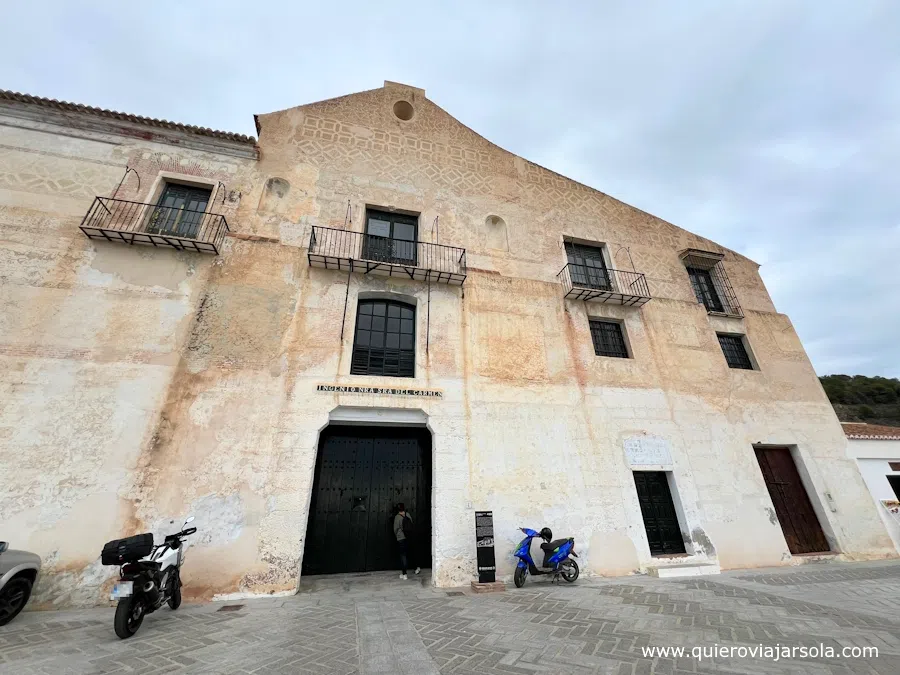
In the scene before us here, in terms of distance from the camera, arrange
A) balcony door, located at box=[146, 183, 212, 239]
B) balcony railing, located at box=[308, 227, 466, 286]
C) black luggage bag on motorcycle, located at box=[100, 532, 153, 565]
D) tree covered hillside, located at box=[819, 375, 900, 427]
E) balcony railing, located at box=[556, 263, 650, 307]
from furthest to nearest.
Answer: tree covered hillside, located at box=[819, 375, 900, 427] → balcony railing, located at box=[556, 263, 650, 307] → balcony railing, located at box=[308, 227, 466, 286] → balcony door, located at box=[146, 183, 212, 239] → black luggage bag on motorcycle, located at box=[100, 532, 153, 565]

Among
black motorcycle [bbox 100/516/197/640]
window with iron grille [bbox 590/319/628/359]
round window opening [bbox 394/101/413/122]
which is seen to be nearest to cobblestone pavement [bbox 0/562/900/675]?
black motorcycle [bbox 100/516/197/640]

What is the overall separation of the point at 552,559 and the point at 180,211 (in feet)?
39.9

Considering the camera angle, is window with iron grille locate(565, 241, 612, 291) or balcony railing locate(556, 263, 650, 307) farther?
window with iron grille locate(565, 241, 612, 291)

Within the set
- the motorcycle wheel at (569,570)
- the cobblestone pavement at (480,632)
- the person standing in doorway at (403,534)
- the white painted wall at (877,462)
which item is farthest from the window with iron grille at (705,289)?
the person standing in doorway at (403,534)

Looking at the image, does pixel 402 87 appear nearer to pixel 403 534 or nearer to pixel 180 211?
pixel 180 211

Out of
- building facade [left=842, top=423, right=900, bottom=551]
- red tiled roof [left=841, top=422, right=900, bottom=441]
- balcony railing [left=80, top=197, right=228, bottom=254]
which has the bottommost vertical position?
building facade [left=842, top=423, right=900, bottom=551]

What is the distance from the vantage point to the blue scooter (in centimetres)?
741

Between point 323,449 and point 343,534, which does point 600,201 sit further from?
→ point 343,534

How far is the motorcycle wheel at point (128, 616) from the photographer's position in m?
4.35

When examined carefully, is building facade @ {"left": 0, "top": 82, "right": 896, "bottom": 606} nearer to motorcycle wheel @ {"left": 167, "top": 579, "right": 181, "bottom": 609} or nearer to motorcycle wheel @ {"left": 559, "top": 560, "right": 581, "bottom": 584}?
motorcycle wheel @ {"left": 167, "top": 579, "right": 181, "bottom": 609}

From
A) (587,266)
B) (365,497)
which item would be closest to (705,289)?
(587,266)

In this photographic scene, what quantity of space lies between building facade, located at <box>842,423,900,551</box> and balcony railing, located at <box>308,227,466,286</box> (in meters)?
13.3

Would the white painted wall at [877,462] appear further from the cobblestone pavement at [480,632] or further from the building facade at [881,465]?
the cobblestone pavement at [480,632]

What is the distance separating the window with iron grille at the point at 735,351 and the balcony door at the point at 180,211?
16434 mm
